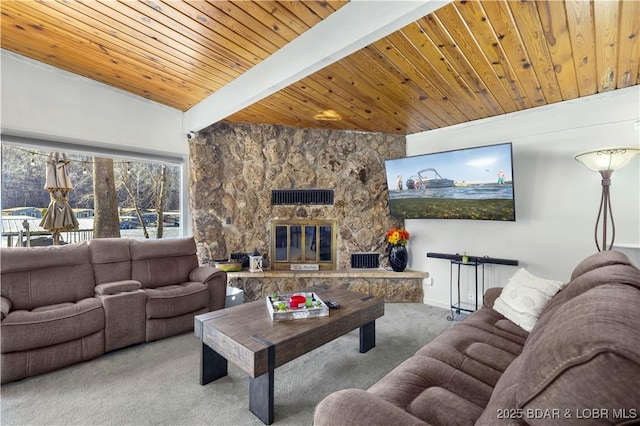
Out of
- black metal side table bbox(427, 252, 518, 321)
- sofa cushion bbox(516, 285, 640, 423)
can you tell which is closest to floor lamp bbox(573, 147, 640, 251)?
black metal side table bbox(427, 252, 518, 321)

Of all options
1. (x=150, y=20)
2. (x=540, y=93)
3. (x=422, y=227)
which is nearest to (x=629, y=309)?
(x=540, y=93)

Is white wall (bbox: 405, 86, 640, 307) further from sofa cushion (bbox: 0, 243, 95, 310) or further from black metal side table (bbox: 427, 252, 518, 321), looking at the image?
sofa cushion (bbox: 0, 243, 95, 310)

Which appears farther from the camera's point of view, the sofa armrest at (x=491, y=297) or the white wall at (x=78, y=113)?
the white wall at (x=78, y=113)

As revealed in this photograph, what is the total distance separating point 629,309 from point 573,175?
9.34 feet

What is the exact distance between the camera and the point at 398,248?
3.94 metres

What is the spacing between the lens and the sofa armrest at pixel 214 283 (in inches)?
128

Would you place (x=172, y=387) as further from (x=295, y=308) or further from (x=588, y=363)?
(x=588, y=363)

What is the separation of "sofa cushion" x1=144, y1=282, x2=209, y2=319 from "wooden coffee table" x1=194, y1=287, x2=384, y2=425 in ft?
2.90

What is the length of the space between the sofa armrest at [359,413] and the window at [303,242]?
10.3ft

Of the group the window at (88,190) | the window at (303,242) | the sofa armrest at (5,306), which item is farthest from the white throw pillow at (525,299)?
the window at (88,190)

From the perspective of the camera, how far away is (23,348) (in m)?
2.12

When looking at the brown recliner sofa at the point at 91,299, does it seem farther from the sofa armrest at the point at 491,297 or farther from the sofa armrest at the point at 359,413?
the sofa armrest at the point at 491,297

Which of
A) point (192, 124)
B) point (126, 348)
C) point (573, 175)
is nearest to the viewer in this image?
point (126, 348)

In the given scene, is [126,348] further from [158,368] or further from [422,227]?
[422,227]
